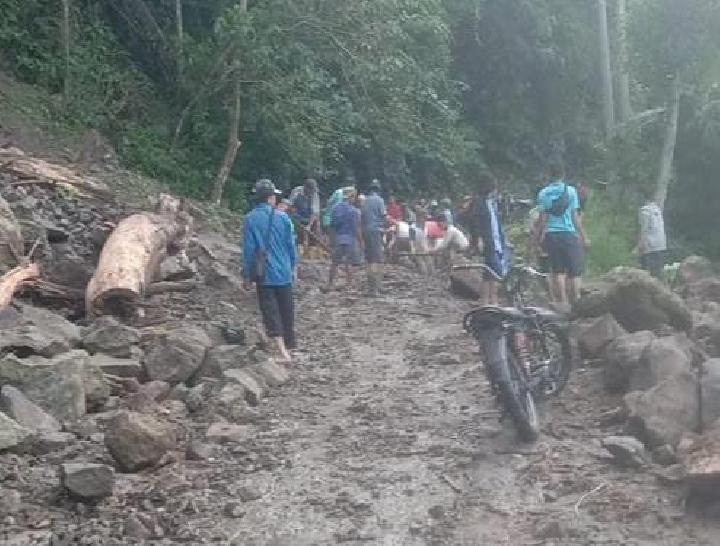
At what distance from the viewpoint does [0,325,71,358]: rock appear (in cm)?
725

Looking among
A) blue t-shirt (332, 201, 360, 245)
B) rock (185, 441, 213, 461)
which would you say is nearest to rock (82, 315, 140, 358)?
rock (185, 441, 213, 461)

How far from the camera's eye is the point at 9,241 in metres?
9.39

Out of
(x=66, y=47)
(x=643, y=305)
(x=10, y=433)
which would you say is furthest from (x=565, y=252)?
(x=66, y=47)

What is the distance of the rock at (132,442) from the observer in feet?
19.8

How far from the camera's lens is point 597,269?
18531mm

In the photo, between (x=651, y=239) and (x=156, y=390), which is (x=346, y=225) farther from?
(x=156, y=390)

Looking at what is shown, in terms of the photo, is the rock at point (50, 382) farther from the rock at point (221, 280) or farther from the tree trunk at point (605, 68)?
the tree trunk at point (605, 68)

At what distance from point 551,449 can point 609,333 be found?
7.35 feet

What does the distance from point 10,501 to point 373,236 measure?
905cm

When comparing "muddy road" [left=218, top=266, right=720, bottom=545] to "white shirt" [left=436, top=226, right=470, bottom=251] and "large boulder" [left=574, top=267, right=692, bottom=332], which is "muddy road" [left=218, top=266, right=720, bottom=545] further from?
"white shirt" [left=436, top=226, right=470, bottom=251]

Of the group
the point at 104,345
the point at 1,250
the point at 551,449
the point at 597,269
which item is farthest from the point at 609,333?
the point at 597,269

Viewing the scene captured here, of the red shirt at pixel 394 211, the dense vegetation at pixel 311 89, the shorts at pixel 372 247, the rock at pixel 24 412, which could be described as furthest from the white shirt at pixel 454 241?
the rock at pixel 24 412

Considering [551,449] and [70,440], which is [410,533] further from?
[70,440]

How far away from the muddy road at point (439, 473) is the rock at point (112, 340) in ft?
4.01
